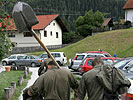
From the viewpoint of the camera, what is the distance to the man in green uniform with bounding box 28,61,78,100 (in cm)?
492

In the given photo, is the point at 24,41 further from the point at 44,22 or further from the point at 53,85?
the point at 53,85

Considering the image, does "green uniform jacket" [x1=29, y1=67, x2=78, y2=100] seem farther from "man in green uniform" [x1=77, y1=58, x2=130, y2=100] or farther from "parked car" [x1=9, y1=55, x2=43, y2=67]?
"parked car" [x1=9, y1=55, x2=43, y2=67]

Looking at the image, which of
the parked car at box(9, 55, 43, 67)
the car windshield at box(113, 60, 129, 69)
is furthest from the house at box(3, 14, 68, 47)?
the car windshield at box(113, 60, 129, 69)

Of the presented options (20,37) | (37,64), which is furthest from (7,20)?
(20,37)

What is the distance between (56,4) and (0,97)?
383 ft

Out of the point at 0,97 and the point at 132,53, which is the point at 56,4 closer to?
the point at 132,53

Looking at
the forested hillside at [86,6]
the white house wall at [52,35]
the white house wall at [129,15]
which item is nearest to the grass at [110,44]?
the white house wall at [52,35]

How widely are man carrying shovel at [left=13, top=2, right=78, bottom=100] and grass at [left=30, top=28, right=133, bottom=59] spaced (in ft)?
94.0

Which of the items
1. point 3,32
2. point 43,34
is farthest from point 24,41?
point 3,32

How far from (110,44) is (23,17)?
34.5 meters

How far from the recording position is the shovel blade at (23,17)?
15.1ft

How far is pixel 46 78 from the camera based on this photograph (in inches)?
195

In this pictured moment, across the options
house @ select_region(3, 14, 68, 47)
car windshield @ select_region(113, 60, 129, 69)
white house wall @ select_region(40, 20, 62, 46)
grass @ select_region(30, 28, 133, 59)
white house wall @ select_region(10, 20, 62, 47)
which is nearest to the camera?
car windshield @ select_region(113, 60, 129, 69)

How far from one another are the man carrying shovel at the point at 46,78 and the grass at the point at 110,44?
2864 cm
